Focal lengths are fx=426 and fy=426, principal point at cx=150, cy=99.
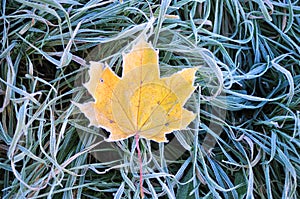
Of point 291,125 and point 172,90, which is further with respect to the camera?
point 291,125

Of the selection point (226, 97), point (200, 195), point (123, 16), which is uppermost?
point (123, 16)

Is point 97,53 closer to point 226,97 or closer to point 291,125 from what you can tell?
point 226,97

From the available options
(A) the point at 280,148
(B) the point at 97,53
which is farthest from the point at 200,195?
(B) the point at 97,53

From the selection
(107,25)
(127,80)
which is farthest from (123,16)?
(127,80)

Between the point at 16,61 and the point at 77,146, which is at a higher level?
the point at 16,61
